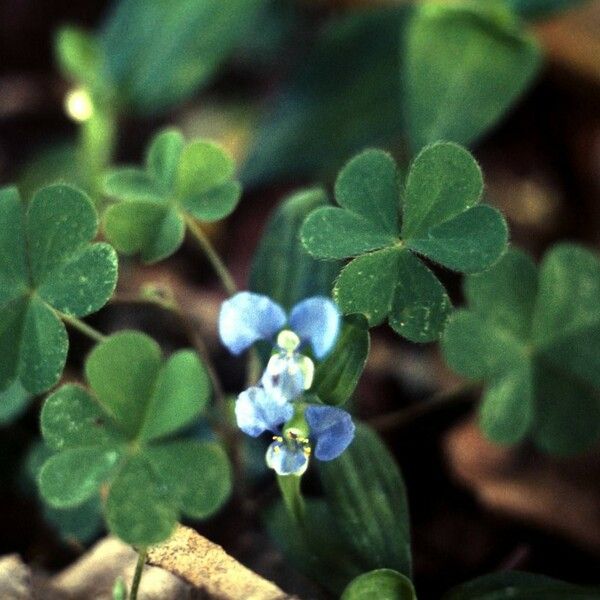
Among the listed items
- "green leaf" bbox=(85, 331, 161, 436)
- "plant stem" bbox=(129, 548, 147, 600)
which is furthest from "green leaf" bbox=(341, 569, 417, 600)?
"green leaf" bbox=(85, 331, 161, 436)

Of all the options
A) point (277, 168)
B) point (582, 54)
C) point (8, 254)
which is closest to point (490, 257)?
point (8, 254)

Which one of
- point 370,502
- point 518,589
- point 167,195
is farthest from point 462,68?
point 518,589

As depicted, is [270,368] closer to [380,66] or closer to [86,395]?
[86,395]

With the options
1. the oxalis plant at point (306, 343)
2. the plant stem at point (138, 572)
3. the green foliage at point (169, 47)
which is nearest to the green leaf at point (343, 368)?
the oxalis plant at point (306, 343)

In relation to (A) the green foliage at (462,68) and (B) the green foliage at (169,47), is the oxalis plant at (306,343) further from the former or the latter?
(B) the green foliage at (169,47)

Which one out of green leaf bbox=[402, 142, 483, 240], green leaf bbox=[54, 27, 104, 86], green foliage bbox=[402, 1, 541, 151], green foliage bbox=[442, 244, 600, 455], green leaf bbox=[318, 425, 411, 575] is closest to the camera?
green leaf bbox=[402, 142, 483, 240]

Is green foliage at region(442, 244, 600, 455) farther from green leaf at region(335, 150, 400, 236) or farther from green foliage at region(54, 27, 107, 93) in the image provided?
green foliage at region(54, 27, 107, 93)

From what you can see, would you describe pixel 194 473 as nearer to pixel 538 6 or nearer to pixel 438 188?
pixel 438 188
